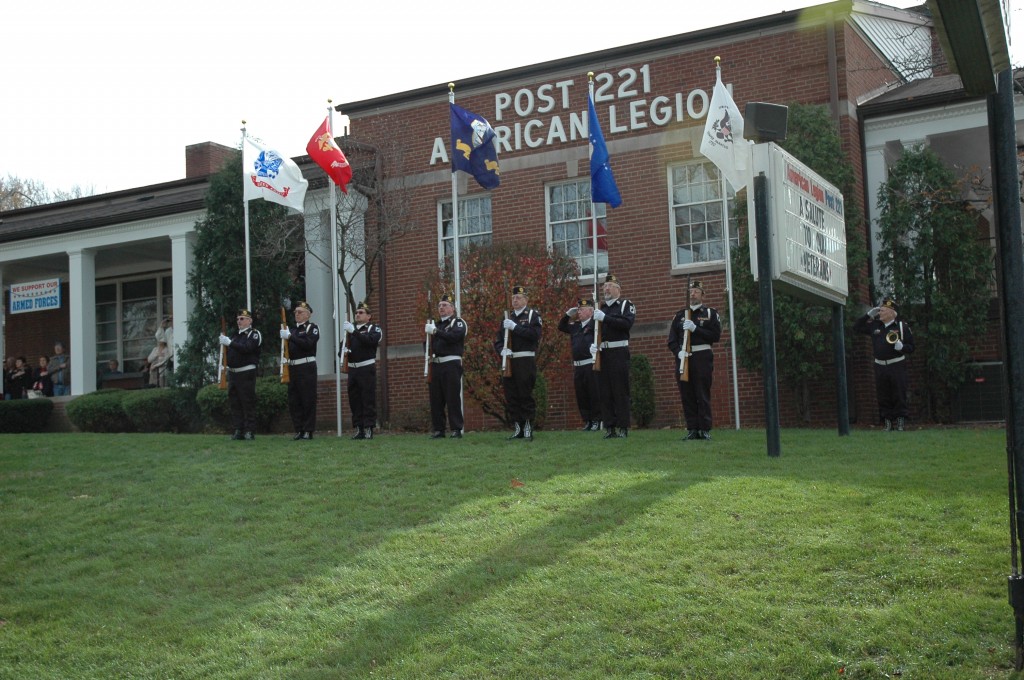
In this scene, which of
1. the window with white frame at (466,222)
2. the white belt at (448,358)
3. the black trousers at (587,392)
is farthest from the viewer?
the window with white frame at (466,222)

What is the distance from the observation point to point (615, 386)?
1423cm

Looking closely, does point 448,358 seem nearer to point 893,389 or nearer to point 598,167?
point 598,167

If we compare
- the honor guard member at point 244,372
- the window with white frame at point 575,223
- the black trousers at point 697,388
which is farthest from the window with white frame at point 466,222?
the black trousers at point 697,388

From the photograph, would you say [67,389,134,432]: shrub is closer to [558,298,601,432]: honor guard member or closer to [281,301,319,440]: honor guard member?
[281,301,319,440]: honor guard member

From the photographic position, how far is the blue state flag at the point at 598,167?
16688 millimetres

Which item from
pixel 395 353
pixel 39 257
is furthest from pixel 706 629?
pixel 39 257

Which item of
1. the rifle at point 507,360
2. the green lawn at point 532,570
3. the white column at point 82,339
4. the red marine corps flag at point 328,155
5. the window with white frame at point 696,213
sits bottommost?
the green lawn at point 532,570

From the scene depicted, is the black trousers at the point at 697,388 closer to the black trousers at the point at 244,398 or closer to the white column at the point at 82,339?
the black trousers at the point at 244,398

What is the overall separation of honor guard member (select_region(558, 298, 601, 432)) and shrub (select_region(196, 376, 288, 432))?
5.74 meters

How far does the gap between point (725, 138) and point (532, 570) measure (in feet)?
34.5

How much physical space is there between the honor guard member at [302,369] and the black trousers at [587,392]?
13.0ft

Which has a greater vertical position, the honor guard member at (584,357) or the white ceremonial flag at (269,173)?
the white ceremonial flag at (269,173)

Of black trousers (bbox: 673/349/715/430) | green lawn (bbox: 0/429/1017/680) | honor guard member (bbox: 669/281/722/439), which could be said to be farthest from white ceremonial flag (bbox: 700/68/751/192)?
green lawn (bbox: 0/429/1017/680)

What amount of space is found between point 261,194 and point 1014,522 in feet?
47.7
